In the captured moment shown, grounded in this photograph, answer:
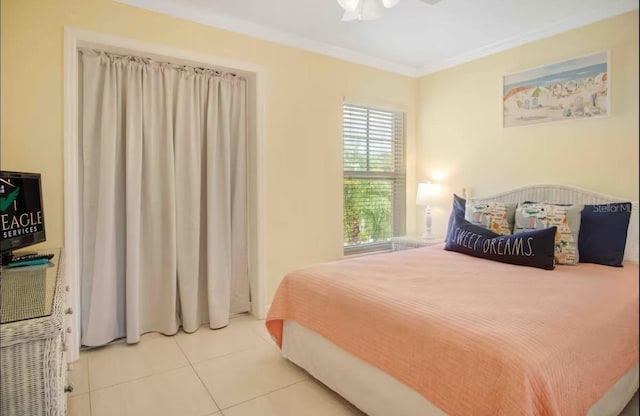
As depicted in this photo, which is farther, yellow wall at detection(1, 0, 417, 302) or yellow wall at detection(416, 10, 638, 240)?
yellow wall at detection(416, 10, 638, 240)

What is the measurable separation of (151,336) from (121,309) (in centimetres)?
29

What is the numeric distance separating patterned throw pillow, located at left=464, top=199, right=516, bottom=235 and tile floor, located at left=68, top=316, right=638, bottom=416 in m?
1.66

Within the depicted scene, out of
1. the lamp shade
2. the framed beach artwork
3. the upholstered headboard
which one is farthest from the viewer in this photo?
the lamp shade

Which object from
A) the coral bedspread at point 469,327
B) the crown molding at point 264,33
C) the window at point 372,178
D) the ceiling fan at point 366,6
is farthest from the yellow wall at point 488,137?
the ceiling fan at point 366,6

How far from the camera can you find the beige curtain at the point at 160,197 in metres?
2.60

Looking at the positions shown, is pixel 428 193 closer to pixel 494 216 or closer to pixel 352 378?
pixel 494 216

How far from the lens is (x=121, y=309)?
2.76 metres

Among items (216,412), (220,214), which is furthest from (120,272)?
(216,412)

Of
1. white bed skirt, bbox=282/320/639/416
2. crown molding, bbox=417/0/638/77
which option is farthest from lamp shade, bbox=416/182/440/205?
white bed skirt, bbox=282/320/639/416

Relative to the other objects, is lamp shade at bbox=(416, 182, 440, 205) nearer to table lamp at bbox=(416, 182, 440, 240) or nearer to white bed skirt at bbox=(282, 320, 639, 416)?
table lamp at bbox=(416, 182, 440, 240)

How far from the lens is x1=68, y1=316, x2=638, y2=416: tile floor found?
6.37ft

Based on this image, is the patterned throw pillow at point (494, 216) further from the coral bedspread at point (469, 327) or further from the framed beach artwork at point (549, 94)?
the framed beach artwork at point (549, 94)

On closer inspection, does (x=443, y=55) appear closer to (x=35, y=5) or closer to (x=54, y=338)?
(x=35, y=5)

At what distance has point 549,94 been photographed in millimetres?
2551
